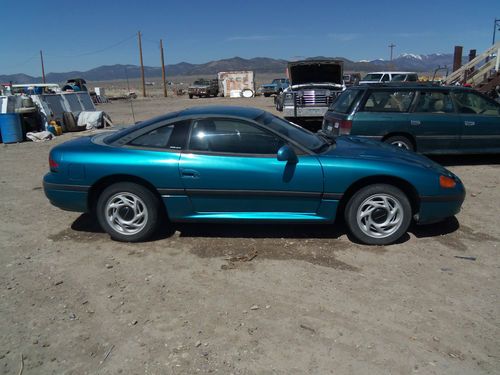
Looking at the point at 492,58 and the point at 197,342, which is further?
the point at 492,58

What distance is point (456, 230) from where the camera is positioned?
4617 millimetres

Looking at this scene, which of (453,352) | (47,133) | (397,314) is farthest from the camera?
(47,133)

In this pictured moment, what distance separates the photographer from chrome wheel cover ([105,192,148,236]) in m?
4.26

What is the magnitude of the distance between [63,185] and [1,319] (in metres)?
1.62

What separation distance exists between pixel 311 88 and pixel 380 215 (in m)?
9.68

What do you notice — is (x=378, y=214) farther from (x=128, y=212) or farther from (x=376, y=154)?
(x=128, y=212)

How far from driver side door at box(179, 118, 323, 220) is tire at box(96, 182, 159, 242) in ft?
1.53

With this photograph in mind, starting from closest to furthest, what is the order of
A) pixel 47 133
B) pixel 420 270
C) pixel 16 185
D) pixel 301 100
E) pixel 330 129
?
pixel 420 270
pixel 16 185
pixel 330 129
pixel 301 100
pixel 47 133

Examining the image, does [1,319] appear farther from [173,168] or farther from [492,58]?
[492,58]

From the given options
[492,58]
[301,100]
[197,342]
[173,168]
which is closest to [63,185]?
[173,168]

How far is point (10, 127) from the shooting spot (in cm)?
1230

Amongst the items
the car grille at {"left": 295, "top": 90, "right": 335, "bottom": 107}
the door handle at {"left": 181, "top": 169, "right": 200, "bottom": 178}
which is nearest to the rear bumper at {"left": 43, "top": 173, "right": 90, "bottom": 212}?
the door handle at {"left": 181, "top": 169, "right": 200, "bottom": 178}

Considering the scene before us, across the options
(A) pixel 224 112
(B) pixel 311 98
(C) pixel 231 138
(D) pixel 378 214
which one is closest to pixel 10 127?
(B) pixel 311 98

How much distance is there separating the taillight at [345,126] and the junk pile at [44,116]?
967 centimetres
